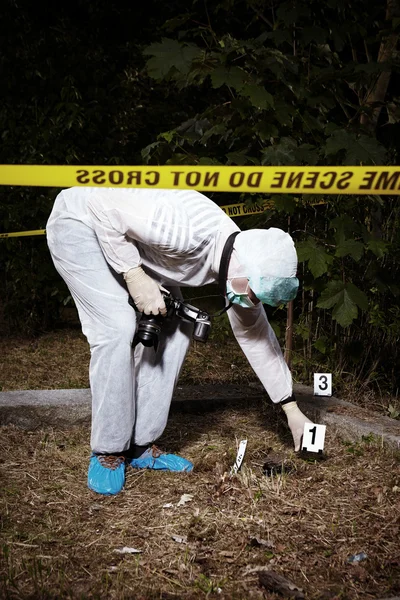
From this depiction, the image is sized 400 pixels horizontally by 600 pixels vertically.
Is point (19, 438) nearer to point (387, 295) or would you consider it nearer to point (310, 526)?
point (310, 526)

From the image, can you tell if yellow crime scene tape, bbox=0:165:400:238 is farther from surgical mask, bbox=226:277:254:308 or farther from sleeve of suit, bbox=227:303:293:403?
sleeve of suit, bbox=227:303:293:403

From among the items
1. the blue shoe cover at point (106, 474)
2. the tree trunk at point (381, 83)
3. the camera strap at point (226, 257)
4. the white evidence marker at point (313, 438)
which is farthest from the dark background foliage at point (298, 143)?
the blue shoe cover at point (106, 474)

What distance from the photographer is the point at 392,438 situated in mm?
3330

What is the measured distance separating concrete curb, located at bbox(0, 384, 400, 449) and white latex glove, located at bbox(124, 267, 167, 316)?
1.04 m

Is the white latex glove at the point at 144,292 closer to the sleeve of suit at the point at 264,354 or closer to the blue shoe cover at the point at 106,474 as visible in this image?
the sleeve of suit at the point at 264,354

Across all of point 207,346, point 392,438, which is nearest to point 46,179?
point 392,438

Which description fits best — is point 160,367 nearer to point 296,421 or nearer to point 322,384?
point 296,421

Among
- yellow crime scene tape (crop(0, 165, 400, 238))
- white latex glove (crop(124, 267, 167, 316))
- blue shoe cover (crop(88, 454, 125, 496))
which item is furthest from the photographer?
blue shoe cover (crop(88, 454, 125, 496))

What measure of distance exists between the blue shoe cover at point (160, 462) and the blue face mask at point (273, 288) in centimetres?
90

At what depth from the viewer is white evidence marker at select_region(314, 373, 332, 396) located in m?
3.58

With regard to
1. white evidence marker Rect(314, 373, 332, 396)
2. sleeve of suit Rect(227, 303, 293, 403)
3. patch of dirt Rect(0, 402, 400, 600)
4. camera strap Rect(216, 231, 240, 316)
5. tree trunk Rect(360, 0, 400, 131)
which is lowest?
patch of dirt Rect(0, 402, 400, 600)

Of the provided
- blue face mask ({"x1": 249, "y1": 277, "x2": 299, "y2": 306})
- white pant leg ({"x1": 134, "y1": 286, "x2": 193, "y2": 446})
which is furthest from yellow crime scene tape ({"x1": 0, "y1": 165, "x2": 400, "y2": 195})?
white pant leg ({"x1": 134, "y1": 286, "x2": 193, "y2": 446})

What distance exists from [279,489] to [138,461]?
0.68 meters

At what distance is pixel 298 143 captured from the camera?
152 inches
